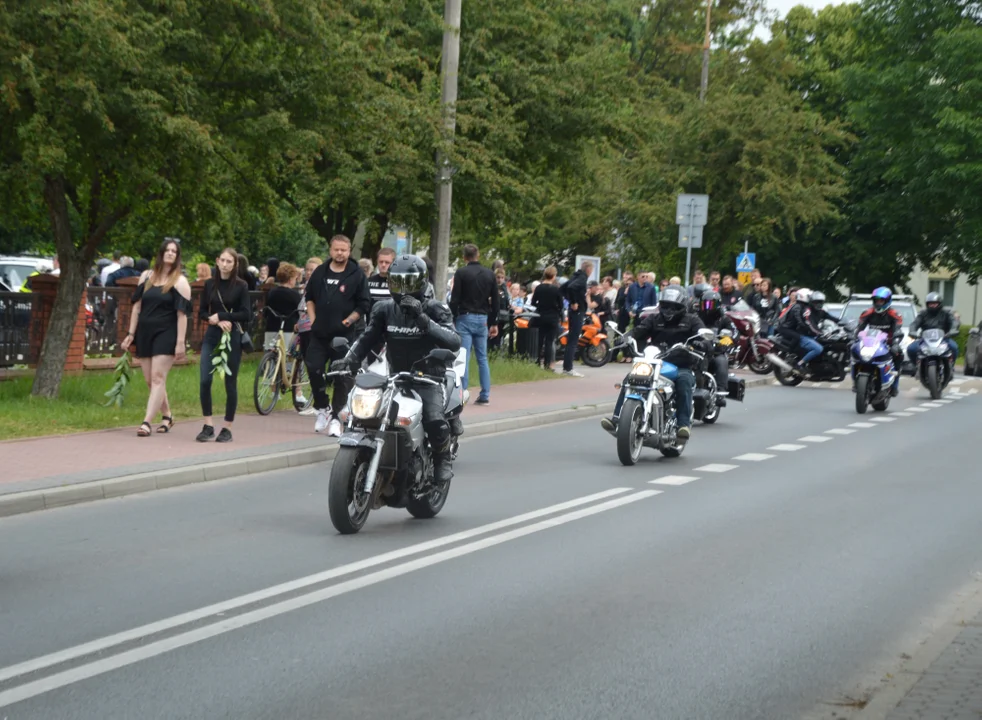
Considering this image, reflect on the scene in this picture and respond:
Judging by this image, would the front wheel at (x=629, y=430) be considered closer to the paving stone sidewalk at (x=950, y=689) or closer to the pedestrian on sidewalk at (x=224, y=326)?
the pedestrian on sidewalk at (x=224, y=326)

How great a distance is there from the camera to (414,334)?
9.62 m

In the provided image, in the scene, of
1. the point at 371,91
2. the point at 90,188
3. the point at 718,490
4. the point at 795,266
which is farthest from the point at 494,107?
the point at 795,266

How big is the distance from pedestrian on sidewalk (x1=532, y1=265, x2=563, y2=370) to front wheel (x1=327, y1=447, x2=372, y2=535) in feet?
45.1

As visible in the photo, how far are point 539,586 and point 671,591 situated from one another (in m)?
0.70

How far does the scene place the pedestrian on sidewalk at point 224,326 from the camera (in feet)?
44.6

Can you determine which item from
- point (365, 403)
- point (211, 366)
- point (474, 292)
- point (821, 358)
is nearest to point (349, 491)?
point (365, 403)

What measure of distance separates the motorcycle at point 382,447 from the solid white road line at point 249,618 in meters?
0.66

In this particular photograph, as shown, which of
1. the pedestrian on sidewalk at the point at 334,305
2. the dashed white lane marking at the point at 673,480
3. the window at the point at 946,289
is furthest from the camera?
the window at the point at 946,289

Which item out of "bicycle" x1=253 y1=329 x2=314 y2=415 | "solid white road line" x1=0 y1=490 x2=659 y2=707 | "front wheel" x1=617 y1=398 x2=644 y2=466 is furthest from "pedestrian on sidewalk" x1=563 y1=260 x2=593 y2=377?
"solid white road line" x1=0 y1=490 x2=659 y2=707

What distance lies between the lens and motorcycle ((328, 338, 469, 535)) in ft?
29.6

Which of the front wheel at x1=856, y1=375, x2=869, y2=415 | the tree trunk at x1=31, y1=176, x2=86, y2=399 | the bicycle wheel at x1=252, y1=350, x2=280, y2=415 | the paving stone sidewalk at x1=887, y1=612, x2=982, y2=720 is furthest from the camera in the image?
the front wheel at x1=856, y1=375, x2=869, y2=415

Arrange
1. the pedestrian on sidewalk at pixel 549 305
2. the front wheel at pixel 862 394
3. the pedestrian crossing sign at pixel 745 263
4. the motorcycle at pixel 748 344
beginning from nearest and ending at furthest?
1. the front wheel at pixel 862 394
2. the pedestrian on sidewalk at pixel 549 305
3. the motorcycle at pixel 748 344
4. the pedestrian crossing sign at pixel 745 263

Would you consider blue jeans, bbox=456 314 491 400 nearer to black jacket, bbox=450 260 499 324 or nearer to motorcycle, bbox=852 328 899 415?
black jacket, bbox=450 260 499 324

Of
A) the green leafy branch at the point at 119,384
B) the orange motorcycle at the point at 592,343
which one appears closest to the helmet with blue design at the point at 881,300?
the orange motorcycle at the point at 592,343
